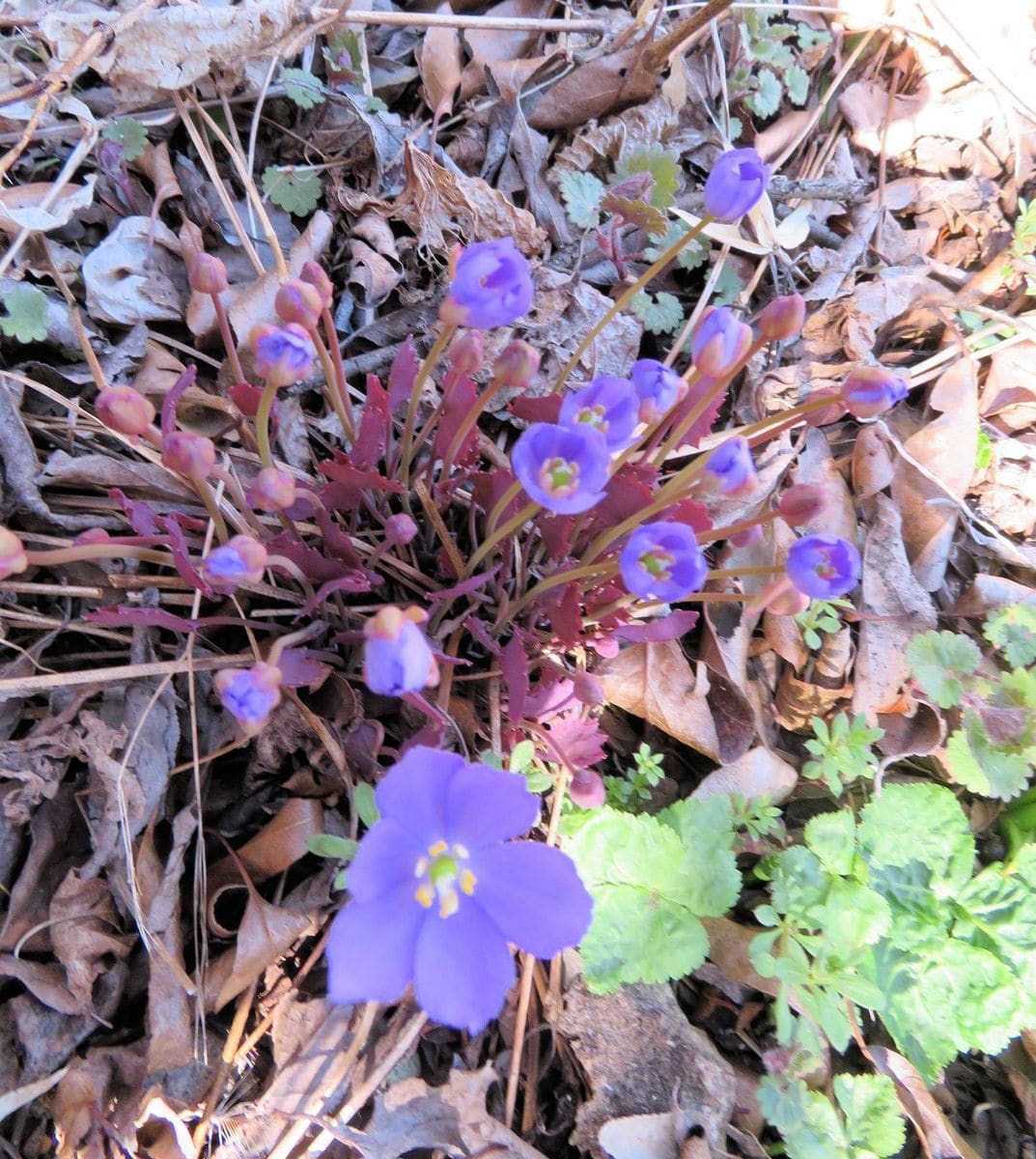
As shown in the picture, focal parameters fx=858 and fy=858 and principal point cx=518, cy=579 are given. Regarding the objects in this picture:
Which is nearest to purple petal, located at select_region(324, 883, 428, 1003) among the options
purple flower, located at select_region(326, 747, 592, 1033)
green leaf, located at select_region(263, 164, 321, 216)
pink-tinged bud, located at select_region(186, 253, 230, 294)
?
purple flower, located at select_region(326, 747, 592, 1033)

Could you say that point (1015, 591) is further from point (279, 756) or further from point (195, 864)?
point (195, 864)

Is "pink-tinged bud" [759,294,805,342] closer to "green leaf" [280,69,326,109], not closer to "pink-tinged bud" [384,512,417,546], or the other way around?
"pink-tinged bud" [384,512,417,546]

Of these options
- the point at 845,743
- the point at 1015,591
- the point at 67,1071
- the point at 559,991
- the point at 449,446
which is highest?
the point at 449,446

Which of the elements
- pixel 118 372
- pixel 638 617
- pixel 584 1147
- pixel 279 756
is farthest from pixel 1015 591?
pixel 118 372

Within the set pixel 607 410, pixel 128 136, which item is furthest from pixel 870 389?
pixel 128 136

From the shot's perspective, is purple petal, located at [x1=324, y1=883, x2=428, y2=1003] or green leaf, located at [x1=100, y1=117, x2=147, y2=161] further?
green leaf, located at [x1=100, y1=117, x2=147, y2=161]

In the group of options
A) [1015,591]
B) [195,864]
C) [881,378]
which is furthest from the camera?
[1015,591]
